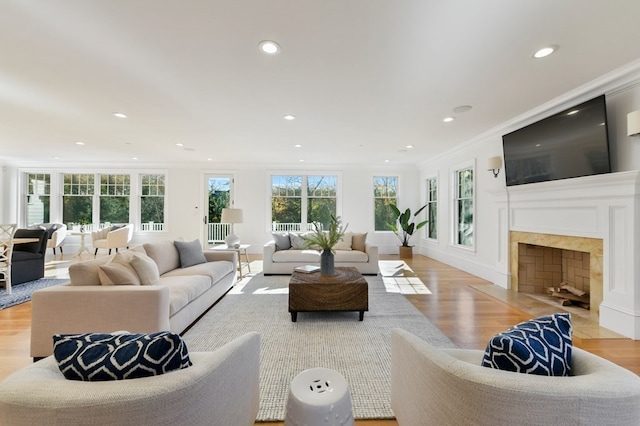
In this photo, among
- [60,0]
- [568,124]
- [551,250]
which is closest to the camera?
[60,0]

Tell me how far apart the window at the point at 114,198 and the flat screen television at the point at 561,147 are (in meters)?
8.93

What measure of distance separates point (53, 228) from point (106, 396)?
8530 mm

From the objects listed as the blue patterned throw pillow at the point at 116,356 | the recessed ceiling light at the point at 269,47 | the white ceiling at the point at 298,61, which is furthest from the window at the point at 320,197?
the blue patterned throw pillow at the point at 116,356

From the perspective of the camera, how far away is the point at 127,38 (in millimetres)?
2084

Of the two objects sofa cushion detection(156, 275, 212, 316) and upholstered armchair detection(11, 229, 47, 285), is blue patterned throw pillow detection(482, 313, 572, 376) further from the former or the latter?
upholstered armchair detection(11, 229, 47, 285)

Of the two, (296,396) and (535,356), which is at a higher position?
(535,356)

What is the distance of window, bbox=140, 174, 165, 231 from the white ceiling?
9.91ft

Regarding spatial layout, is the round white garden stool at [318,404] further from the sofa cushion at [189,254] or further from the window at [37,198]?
the window at [37,198]

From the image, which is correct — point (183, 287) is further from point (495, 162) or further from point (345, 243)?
point (495, 162)

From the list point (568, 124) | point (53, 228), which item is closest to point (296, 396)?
point (568, 124)

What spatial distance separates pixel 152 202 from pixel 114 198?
1029mm

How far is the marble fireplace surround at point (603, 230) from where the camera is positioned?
2504mm

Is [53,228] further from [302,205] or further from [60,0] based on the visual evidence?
[60,0]

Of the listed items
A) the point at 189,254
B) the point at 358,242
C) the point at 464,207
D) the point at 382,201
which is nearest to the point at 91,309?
the point at 189,254
